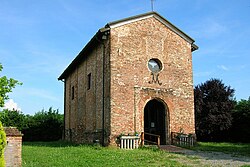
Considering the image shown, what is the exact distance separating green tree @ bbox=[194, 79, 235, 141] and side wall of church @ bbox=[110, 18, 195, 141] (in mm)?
8648

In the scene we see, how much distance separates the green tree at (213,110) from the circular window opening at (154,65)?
1027cm

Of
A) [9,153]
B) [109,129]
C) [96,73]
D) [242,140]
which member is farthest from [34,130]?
[9,153]

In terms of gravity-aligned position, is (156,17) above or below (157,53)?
above

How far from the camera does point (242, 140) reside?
2722 cm

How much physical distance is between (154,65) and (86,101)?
5969 millimetres

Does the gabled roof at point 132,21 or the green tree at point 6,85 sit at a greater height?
the gabled roof at point 132,21

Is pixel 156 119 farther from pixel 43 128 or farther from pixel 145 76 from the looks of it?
pixel 43 128

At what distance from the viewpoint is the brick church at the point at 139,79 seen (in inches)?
674

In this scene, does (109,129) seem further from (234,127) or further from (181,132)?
(234,127)

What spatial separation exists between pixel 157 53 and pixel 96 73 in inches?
162

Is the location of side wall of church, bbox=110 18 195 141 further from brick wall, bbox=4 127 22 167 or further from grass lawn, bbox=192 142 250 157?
brick wall, bbox=4 127 22 167

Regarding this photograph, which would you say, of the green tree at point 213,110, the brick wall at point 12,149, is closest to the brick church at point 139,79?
the brick wall at point 12,149

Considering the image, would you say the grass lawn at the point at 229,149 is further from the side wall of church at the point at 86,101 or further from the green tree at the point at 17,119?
the green tree at the point at 17,119

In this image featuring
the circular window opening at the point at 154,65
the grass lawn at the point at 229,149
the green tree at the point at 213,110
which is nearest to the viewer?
the grass lawn at the point at 229,149
